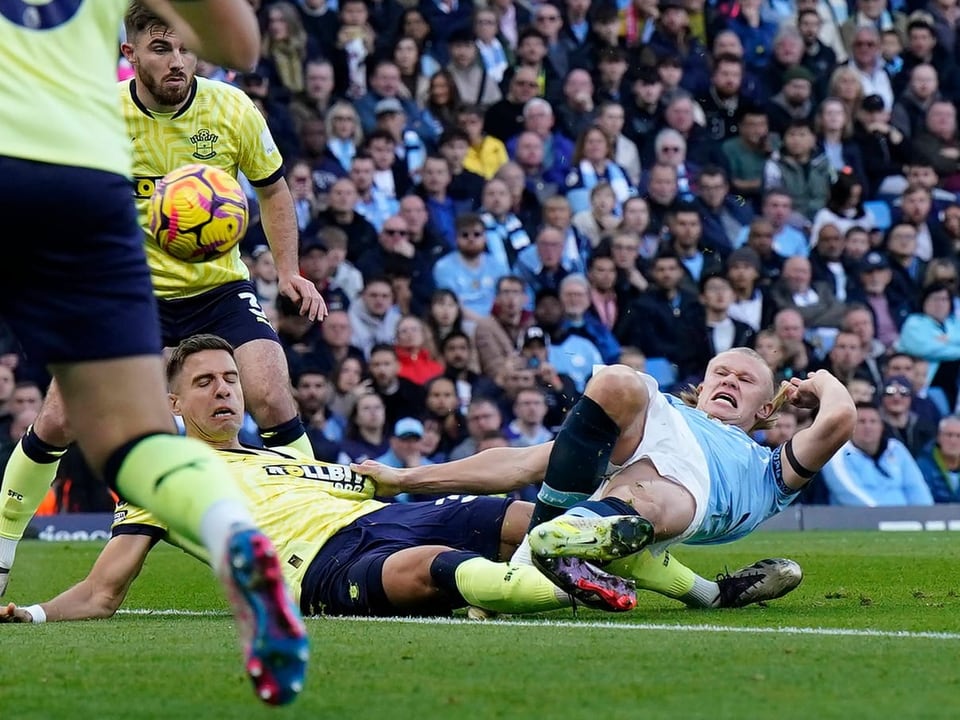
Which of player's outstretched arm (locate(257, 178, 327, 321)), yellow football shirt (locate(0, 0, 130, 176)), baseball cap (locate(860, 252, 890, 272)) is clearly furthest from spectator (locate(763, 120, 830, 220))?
yellow football shirt (locate(0, 0, 130, 176))

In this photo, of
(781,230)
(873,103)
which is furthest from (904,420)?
(873,103)

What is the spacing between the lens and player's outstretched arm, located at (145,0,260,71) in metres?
4.51

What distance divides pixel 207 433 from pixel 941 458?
9.90 metres

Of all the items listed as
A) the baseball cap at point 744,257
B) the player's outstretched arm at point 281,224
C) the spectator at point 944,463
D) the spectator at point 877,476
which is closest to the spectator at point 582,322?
the baseball cap at point 744,257

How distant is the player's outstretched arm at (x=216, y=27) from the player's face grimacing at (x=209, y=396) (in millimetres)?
2928

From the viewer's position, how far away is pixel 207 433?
24.6 feet

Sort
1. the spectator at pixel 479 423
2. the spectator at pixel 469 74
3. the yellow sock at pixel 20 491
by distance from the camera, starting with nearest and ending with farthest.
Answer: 1. the yellow sock at pixel 20 491
2. the spectator at pixel 479 423
3. the spectator at pixel 469 74

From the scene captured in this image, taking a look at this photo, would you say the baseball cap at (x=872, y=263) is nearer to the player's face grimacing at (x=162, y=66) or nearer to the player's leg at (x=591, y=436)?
the player's face grimacing at (x=162, y=66)

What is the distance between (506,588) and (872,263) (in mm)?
11782

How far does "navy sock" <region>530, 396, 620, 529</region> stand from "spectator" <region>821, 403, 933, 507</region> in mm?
8863

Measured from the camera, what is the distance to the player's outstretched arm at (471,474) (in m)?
7.20

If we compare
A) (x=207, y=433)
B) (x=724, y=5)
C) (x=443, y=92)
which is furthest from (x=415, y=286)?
(x=207, y=433)

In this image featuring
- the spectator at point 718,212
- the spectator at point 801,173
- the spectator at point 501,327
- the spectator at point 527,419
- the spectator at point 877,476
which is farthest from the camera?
the spectator at point 801,173

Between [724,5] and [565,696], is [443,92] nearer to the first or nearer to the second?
[724,5]
